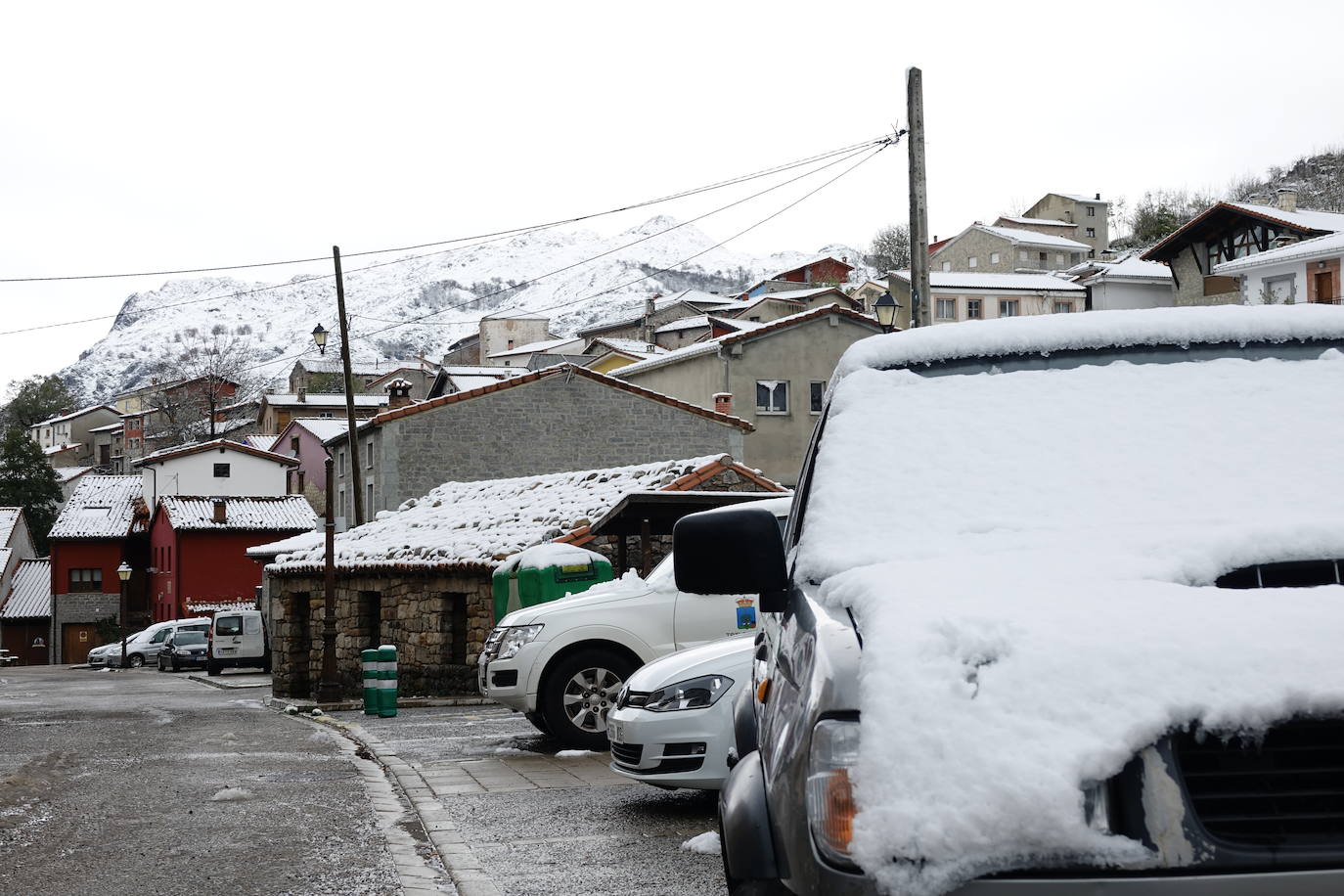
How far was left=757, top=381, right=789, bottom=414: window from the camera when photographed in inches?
1847

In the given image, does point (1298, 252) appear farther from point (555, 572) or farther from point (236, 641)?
point (236, 641)

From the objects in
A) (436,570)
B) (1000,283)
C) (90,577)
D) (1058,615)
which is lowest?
(90,577)

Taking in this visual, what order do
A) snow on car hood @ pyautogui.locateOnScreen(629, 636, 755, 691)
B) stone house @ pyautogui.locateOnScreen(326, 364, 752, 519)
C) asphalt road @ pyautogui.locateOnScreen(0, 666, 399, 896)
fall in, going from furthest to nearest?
stone house @ pyautogui.locateOnScreen(326, 364, 752, 519) → snow on car hood @ pyautogui.locateOnScreen(629, 636, 755, 691) → asphalt road @ pyautogui.locateOnScreen(0, 666, 399, 896)

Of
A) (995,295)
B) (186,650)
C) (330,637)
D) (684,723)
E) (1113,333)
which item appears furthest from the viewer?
(995,295)

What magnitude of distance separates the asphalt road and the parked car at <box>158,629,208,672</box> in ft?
97.7

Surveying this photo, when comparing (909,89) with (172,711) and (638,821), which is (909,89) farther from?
(172,711)

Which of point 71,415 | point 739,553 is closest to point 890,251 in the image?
point 71,415

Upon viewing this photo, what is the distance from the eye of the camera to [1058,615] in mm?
2428

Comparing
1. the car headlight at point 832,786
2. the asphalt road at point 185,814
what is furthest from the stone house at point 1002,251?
the car headlight at point 832,786

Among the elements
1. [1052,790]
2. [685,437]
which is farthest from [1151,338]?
[685,437]

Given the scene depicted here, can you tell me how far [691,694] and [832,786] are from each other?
19.3 ft

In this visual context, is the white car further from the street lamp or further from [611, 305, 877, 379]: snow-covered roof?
[611, 305, 877, 379]: snow-covered roof

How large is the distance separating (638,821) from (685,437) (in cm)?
3204

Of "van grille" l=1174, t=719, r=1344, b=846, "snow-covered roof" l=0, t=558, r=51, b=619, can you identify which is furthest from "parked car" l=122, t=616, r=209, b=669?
"van grille" l=1174, t=719, r=1344, b=846
